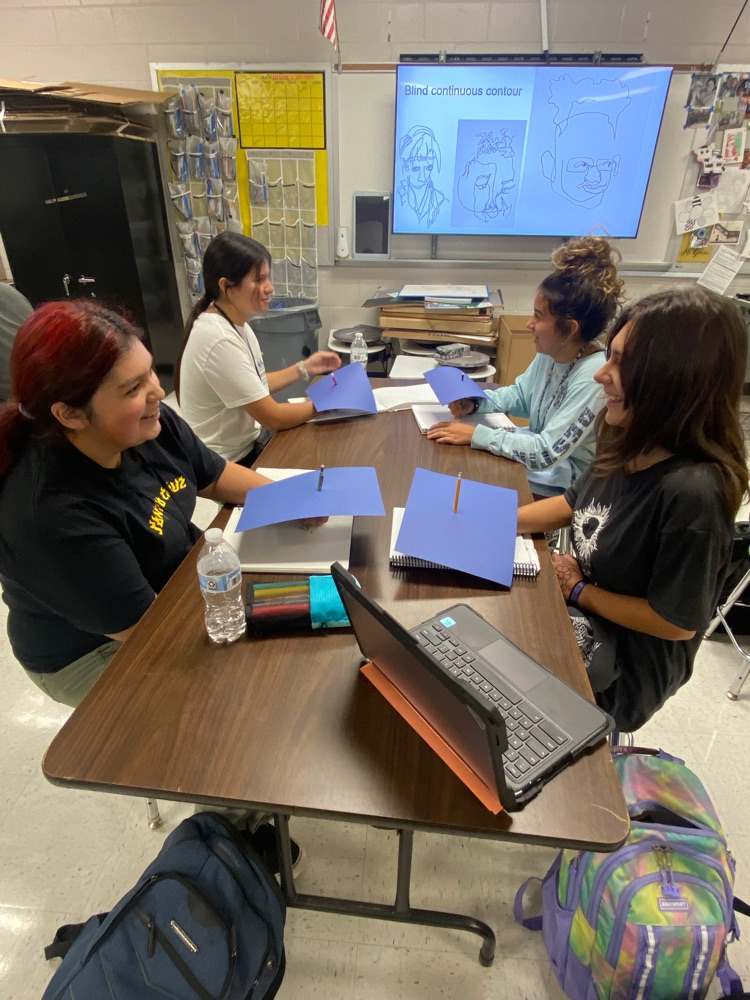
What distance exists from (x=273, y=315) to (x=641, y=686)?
8.81ft

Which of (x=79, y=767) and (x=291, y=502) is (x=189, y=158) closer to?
(x=291, y=502)

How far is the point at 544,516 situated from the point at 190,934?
102 centimetres

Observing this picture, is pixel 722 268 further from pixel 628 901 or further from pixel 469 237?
pixel 628 901

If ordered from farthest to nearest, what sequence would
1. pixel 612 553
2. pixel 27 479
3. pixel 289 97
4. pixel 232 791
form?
1. pixel 289 97
2. pixel 612 553
3. pixel 27 479
4. pixel 232 791

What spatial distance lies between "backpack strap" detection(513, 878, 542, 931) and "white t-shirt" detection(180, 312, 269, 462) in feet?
4.64

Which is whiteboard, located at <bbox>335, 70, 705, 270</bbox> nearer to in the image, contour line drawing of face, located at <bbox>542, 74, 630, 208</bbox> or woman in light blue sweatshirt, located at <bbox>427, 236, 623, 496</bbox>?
contour line drawing of face, located at <bbox>542, 74, 630, 208</bbox>

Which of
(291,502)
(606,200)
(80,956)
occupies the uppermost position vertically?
(606,200)

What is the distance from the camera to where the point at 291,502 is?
1.07m

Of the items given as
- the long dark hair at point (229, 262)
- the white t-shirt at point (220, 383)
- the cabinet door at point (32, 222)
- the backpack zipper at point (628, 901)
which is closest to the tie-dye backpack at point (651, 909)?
the backpack zipper at point (628, 901)

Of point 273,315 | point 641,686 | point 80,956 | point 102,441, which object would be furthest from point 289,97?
point 80,956

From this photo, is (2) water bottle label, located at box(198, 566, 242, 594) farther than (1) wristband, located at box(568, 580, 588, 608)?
No

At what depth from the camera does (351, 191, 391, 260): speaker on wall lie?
3.16 meters

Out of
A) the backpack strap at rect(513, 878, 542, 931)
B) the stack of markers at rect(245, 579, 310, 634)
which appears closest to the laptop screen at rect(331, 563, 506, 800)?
the stack of markers at rect(245, 579, 310, 634)

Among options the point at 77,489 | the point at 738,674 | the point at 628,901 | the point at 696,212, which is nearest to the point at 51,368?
the point at 77,489
